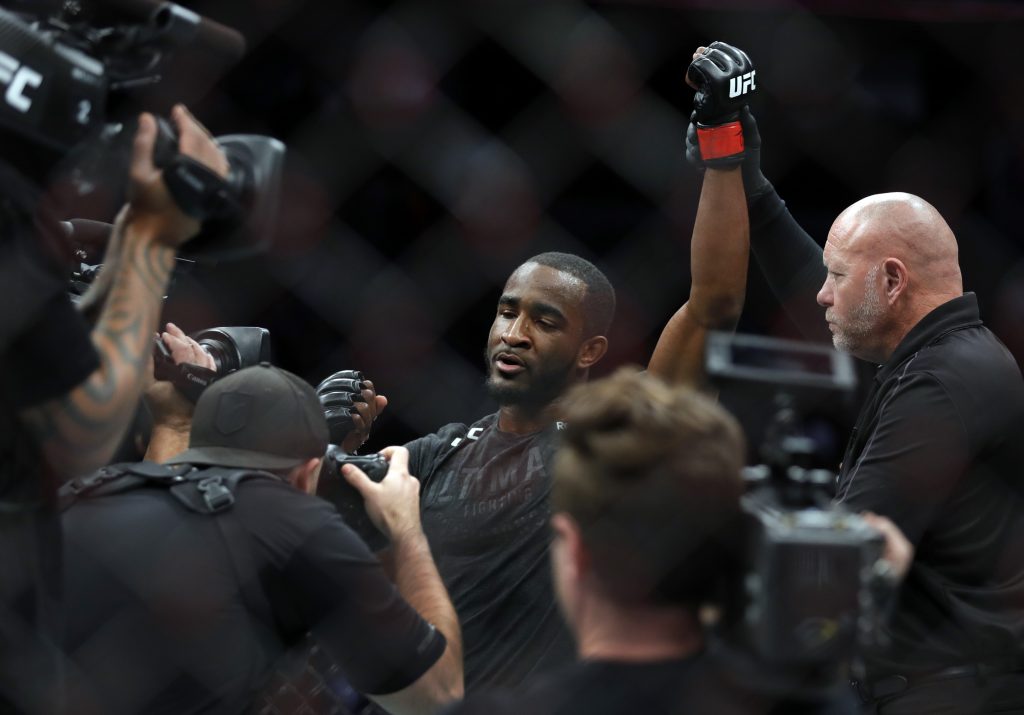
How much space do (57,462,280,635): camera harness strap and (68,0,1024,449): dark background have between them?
1.47 metres

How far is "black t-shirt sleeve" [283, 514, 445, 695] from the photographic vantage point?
Result: 5.87 ft

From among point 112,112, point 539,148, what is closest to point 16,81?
point 112,112

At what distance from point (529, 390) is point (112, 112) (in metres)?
1.35

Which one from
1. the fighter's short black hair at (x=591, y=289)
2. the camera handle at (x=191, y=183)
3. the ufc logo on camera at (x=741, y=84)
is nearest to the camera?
the camera handle at (x=191, y=183)

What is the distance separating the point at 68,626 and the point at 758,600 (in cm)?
99

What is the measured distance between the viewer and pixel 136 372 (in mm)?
1307

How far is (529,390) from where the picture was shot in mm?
2574

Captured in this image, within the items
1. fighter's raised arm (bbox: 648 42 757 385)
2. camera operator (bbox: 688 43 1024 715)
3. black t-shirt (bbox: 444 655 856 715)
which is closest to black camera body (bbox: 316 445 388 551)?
fighter's raised arm (bbox: 648 42 757 385)

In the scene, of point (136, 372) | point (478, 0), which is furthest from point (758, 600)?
point (478, 0)

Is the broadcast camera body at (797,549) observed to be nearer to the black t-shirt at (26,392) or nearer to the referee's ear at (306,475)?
the black t-shirt at (26,392)

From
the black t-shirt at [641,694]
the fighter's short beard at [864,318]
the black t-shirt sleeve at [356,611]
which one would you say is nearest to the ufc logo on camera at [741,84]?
the fighter's short beard at [864,318]

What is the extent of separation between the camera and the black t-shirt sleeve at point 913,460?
207 centimetres

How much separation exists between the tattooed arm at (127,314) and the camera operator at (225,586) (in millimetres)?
456

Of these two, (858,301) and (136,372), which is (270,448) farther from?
(858,301)
